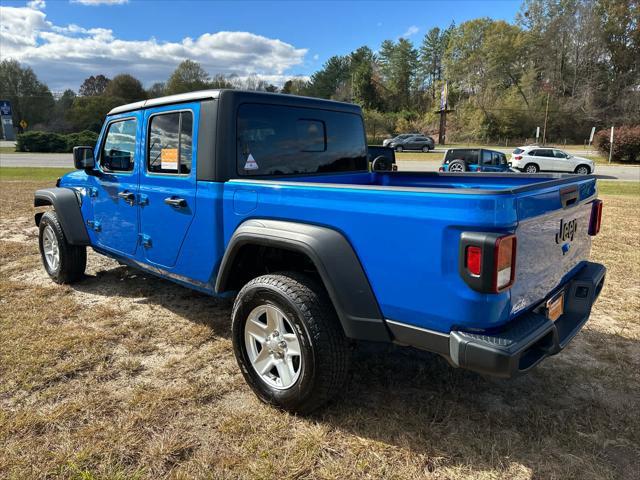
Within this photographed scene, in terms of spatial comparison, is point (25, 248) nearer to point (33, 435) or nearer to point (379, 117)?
point (33, 435)

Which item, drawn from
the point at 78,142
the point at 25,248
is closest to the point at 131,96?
the point at 78,142

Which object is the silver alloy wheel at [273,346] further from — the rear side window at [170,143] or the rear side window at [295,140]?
the rear side window at [170,143]

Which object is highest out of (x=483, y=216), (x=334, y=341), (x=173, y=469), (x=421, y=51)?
(x=421, y=51)

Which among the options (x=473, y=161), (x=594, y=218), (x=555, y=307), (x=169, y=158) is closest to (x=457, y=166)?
(x=473, y=161)

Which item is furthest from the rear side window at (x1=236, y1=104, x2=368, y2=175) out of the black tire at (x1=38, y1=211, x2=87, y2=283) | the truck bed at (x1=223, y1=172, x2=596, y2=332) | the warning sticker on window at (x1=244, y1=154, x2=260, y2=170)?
the black tire at (x1=38, y1=211, x2=87, y2=283)

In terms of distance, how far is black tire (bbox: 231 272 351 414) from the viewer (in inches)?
95.9

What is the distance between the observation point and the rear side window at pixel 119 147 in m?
3.86

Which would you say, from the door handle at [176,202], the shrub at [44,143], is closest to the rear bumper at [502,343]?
the door handle at [176,202]

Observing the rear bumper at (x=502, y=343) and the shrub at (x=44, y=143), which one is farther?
the shrub at (x=44, y=143)

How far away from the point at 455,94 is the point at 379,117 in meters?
16.4

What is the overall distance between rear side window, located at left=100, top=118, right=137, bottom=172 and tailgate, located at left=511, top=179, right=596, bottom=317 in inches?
121

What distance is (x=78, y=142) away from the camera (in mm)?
36875

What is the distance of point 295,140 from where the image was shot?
3400 mm

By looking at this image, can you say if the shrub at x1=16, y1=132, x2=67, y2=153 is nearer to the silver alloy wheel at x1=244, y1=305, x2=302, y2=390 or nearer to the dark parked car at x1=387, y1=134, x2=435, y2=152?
the dark parked car at x1=387, y1=134, x2=435, y2=152
